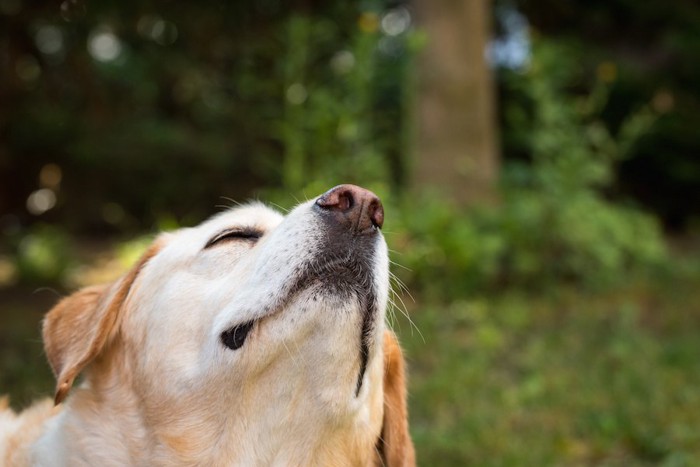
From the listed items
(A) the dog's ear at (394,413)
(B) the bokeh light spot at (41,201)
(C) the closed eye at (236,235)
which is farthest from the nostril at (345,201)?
(B) the bokeh light spot at (41,201)

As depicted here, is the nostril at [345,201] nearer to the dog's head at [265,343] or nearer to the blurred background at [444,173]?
the dog's head at [265,343]

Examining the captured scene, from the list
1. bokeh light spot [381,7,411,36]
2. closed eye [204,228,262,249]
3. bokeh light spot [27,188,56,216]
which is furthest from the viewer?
bokeh light spot [27,188,56,216]

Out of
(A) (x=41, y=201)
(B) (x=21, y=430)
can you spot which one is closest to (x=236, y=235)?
(B) (x=21, y=430)

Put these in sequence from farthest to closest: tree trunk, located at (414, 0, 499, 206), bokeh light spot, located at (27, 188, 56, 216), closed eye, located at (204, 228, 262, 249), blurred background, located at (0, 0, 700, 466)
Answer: bokeh light spot, located at (27, 188, 56, 216) < tree trunk, located at (414, 0, 499, 206) < blurred background, located at (0, 0, 700, 466) < closed eye, located at (204, 228, 262, 249)

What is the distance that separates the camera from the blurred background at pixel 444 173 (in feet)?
15.7

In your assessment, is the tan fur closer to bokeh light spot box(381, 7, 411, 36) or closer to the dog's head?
the dog's head

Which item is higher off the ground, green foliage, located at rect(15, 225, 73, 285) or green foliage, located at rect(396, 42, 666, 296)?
green foliage, located at rect(396, 42, 666, 296)

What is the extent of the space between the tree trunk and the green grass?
147 cm

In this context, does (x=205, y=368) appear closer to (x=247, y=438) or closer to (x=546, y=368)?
(x=247, y=438)

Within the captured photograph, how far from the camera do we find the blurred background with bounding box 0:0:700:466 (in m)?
4.78

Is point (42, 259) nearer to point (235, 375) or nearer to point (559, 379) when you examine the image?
point (559, 379)

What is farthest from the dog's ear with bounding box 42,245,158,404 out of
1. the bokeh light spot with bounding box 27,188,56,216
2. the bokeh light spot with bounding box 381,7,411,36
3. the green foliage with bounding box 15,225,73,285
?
the bokeh light spot with bounding box 27,188,56,216

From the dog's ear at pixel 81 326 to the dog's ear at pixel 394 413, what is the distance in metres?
0.89

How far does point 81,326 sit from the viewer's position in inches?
98.2
